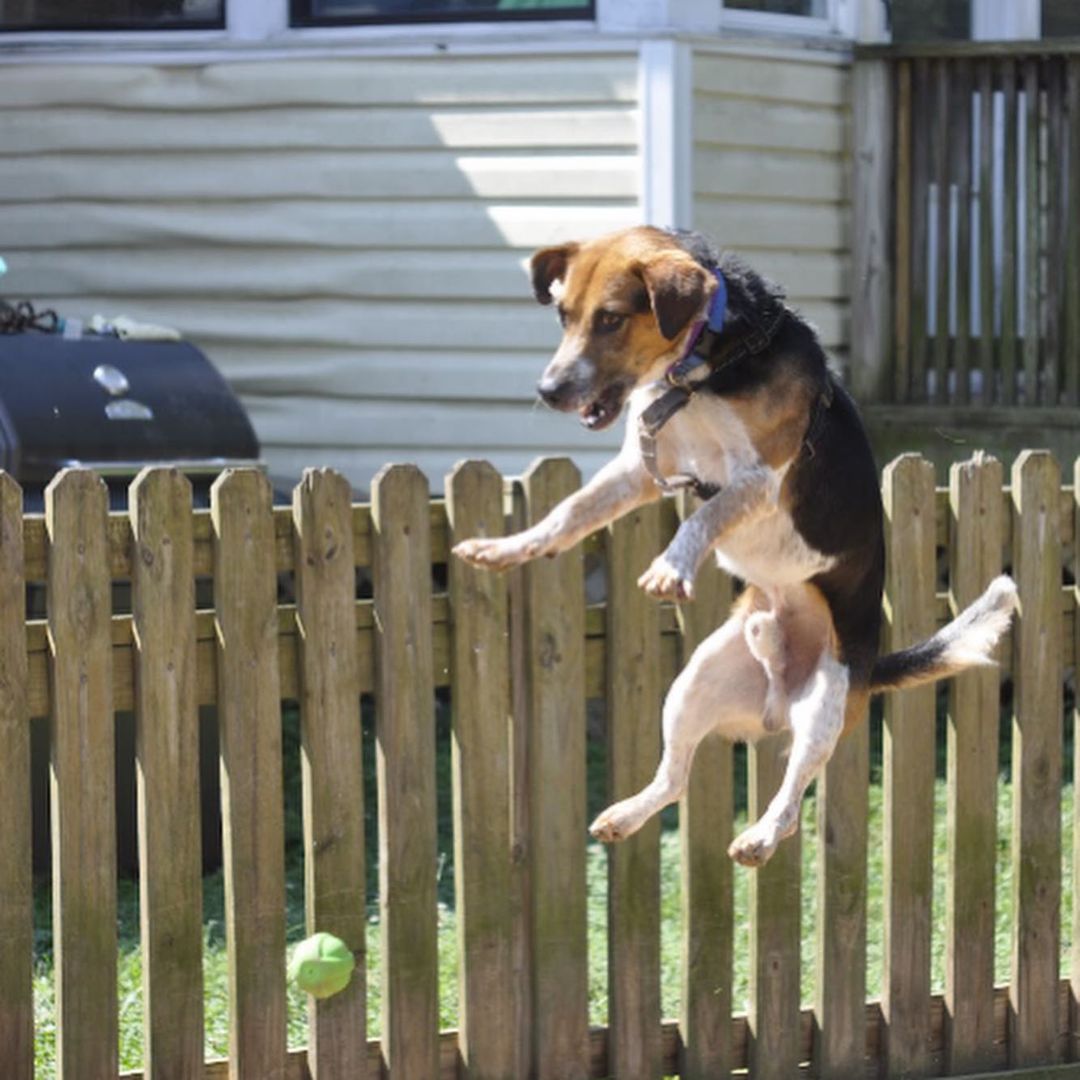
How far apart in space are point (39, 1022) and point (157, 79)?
4.88 metres

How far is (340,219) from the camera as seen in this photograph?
364 inches

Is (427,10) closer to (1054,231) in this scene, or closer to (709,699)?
(1054,231)

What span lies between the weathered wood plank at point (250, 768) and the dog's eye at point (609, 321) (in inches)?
51.2

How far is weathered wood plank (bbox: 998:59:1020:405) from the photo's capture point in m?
9.21

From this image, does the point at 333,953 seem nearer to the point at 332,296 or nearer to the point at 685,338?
the point at 685,338

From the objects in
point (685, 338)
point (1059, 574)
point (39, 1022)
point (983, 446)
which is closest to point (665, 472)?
point (685, 338)

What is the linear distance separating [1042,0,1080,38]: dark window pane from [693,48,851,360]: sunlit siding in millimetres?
1905

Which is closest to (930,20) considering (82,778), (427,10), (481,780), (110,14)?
(427,10)

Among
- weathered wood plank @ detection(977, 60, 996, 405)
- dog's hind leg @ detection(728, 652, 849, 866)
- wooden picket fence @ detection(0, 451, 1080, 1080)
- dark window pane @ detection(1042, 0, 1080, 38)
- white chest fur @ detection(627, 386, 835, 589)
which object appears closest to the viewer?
white chest fur @ detection(627, 386, 835, 589)

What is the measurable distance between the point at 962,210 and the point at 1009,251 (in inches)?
10.1

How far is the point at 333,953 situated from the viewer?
187 inches

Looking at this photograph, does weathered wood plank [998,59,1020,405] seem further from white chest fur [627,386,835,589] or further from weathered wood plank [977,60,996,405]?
white chest fur [627,386,835,589]

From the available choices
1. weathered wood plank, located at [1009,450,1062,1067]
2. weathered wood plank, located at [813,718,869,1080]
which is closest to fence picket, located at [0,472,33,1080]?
weathered wood plank, located at [813,718,869,1080]

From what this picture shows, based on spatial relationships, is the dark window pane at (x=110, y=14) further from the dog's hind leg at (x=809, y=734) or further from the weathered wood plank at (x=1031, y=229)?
the dog's hind leg at (x=809, y=734)
